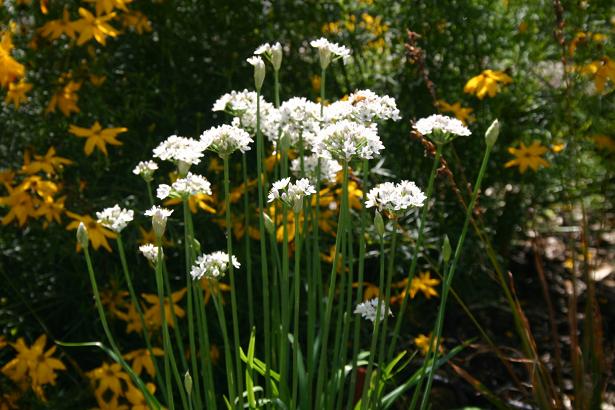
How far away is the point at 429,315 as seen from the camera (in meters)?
3.35

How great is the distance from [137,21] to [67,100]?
37 cm

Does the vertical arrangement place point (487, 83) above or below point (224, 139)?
above

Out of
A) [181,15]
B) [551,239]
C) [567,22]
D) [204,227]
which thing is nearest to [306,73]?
[181,15]

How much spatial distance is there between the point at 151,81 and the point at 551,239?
230cm

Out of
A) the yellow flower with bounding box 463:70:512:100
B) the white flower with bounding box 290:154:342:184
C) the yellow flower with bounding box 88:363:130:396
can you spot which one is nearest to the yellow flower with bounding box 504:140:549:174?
the yellow flower with bounding box 463:70:512:100

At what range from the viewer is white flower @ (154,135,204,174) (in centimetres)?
160

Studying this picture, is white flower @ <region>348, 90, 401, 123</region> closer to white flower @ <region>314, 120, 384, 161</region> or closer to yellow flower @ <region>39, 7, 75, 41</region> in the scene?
white flower @ <region>314, 120, 384, 161</region>

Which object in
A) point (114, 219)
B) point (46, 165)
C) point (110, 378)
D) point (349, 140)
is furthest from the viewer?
point (46, 165)

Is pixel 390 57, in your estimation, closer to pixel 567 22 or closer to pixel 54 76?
pixel 567 22

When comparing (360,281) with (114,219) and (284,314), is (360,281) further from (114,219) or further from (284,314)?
(114,219)

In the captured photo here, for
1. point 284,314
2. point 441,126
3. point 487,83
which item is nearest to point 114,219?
point 284,314

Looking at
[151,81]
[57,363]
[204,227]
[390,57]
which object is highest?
[390,57]

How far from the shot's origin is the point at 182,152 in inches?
63.7

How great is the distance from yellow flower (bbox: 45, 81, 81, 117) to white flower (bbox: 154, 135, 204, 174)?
1184 mm
